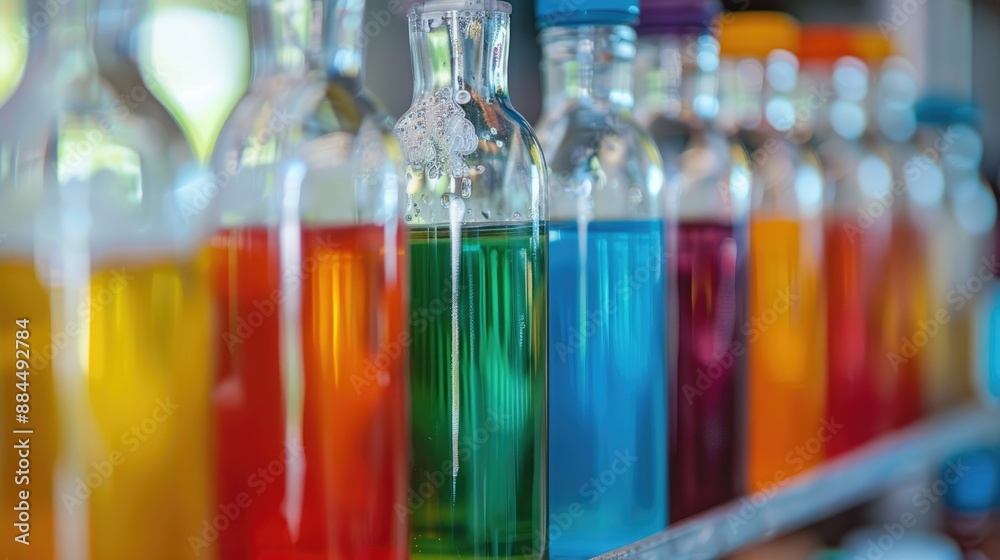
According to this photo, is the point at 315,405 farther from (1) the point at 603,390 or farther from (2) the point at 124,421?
(1) the point at 603,390

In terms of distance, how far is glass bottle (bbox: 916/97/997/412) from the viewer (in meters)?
1.24

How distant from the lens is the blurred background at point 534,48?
62.4 inches

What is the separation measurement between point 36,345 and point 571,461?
366 mm

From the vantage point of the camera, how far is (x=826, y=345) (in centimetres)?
106

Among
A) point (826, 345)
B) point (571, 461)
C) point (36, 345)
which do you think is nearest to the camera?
point (36, 345)

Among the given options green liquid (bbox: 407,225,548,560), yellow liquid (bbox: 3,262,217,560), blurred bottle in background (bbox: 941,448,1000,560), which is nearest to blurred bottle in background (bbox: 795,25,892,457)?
blurred bottle in background (bbox: 941,448,1000,560)

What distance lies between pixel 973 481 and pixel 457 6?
109 cm

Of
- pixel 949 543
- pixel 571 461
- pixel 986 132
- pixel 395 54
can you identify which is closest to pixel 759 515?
pixel 571 461

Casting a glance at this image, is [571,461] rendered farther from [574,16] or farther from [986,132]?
[986,132]

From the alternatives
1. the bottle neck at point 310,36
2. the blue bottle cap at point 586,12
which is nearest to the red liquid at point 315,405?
the bottle neck at point 310,36

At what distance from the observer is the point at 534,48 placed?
173cm

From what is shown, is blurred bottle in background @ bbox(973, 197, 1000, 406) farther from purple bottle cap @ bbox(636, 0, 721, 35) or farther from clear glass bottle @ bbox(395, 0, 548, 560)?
clear glass bottle @ bbox(395, 0, 548, 560)

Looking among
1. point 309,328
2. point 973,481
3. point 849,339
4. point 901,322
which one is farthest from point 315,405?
point 973,481

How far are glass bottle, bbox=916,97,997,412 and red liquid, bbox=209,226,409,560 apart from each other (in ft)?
2.57
